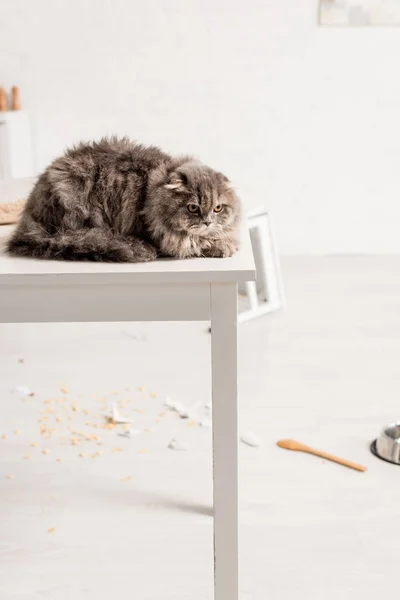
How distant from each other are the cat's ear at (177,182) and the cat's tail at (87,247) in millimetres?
113

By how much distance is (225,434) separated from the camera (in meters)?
1.44

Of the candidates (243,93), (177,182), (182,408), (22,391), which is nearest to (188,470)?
(182,408)

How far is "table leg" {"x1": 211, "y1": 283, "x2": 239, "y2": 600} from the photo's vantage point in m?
1.33

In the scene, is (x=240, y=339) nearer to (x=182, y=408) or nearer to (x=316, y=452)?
(x=182, y=408)

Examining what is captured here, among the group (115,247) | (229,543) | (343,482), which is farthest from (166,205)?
(343,482)

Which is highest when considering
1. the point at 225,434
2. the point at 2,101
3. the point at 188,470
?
the point at 2,101

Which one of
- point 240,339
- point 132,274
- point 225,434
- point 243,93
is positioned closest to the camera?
point 132,274

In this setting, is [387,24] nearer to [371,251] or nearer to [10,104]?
[371,251]

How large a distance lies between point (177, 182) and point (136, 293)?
8.5 inches

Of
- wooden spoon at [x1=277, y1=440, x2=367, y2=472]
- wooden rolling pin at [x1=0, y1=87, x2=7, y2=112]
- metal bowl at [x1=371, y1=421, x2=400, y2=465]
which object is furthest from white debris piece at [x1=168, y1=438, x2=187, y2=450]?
wooden rolling pin at [x1=0, y1=87, x2=7, y2=112]

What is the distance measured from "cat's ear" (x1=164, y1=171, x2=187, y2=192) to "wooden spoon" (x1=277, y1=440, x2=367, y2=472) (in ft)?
3.34

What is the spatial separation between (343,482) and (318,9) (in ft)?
8.84

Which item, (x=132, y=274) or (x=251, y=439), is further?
(x=251, y=439)

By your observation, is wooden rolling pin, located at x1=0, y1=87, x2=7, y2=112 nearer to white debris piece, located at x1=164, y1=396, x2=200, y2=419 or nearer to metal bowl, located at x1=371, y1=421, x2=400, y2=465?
white debris piece, located at x1=164, y1=396, x2=200, y2=419
